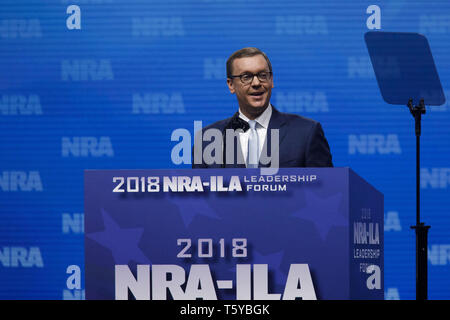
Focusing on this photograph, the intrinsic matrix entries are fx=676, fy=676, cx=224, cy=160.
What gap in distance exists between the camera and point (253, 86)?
2.51 m

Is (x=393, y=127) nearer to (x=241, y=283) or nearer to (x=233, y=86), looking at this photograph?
(x=233, y=86)

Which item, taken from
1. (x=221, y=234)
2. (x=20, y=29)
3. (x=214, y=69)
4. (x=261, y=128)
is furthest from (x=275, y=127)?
(x=20, y=29)

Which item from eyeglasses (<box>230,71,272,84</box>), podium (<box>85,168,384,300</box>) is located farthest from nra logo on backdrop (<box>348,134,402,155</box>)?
podium (<box>85,168,384,300</box>)

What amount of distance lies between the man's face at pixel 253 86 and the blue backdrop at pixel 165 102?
2161 millimetres

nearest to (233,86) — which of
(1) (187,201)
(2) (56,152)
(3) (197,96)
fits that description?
(1) (187,201)

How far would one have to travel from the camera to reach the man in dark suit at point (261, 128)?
217 cm

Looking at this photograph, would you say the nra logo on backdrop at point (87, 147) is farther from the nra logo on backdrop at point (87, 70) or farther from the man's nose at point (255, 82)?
the man's nose at point (255, 82)

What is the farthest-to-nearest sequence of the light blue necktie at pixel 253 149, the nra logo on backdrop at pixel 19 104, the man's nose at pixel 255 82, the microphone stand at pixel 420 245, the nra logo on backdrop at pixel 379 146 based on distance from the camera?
1. the nra logo on backdrop at pixel 19 104
2. the nra logo on backdrop at pixel 379 146
3. the microphone stand at pixel 420 245
4. the man's nose at pixel 255 82
5. the light blue necktie at pixel 253 149

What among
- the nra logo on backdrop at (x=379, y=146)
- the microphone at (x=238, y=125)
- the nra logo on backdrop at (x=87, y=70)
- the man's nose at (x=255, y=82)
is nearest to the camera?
the microphone at (x=238, y=125)

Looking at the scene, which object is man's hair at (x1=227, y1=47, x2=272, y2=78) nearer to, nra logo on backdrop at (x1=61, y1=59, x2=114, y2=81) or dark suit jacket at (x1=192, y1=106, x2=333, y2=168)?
dark suit jacket at (x1=192, y1=106, x2=333, y2=168)

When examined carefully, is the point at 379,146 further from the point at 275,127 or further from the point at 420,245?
the point at 275,127

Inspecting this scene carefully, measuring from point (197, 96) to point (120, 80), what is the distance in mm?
560

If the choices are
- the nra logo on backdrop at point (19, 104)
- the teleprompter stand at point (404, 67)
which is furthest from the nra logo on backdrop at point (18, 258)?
the teleprompter stand at point (404, 67)

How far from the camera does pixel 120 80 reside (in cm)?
480
